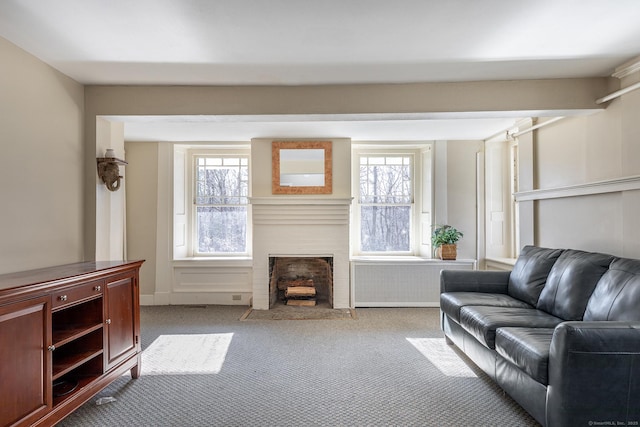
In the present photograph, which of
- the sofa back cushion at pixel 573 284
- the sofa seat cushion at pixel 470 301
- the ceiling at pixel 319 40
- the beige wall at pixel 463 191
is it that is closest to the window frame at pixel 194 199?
the ceiling at pixel 319 40

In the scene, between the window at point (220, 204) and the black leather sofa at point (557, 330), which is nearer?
the black leather sofa at point (557, 330)

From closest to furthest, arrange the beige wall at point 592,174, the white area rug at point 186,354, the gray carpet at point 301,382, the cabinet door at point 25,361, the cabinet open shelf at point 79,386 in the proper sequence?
1. the cabinet door at point 25,361
2. the cabinet open shelf at point 79,386
3. the gray carpet at point 301,382
4. the beige wall at point 592,174
5. the white area rug at point 186,354

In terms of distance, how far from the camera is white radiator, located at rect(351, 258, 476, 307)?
4973 millimetres

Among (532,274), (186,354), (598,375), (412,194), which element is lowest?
(186,354)

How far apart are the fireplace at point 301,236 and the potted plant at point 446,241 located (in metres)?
1.22

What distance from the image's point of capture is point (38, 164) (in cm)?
266

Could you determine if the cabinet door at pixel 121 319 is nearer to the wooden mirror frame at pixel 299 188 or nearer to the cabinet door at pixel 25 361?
the cabinet door at pixel 25 361

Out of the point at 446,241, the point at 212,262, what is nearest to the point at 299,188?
the point at 212,262

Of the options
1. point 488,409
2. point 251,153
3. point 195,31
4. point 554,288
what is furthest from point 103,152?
point 554,288

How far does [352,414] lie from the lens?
2264 millimetres

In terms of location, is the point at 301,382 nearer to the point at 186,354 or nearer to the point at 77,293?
the point at 186,354

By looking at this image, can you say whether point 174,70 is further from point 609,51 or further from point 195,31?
point 609,51

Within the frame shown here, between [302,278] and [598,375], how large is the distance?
3.95m

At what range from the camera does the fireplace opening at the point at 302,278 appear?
5.11m
